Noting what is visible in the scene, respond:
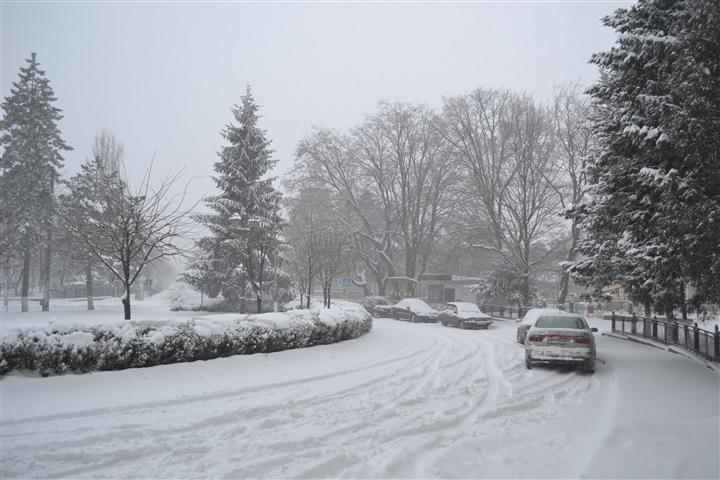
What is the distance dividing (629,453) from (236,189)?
86.2 ft

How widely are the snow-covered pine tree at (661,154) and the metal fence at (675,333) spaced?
1.19 meters

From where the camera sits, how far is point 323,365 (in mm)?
12391

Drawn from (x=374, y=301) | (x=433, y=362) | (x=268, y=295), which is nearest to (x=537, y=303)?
(x=374, y=301)

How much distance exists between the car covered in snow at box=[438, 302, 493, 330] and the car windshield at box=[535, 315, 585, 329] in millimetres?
14786

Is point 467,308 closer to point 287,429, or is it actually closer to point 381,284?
point 381,284

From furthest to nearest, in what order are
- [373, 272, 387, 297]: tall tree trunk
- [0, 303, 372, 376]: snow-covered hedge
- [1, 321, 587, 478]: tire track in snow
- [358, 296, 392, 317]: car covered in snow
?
[373, 272, 387, 297]: tall tree trunk
[358, 296, 392, 317]: car covered in snow
[0, 303, 372, 376]: snow-covered hedge
[1, 321, 587, 478]: tire track in snow

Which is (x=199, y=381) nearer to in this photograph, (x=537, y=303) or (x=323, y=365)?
(x=323, y=365)

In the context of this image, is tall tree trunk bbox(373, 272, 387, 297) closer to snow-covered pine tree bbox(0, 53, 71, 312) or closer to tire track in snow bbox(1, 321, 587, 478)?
snow-covered pine tree bbox(0, 53, 71, 312)

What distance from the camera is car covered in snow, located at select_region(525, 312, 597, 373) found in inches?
463

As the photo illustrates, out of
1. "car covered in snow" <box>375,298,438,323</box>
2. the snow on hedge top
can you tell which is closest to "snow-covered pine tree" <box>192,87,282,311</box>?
"car covered in snow" <box>375,298,438,323</box>

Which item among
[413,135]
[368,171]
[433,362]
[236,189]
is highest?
[413,135]

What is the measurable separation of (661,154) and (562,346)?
16.2 feet

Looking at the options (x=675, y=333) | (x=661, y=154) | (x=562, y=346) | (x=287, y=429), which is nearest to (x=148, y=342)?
(x=287, y=429)

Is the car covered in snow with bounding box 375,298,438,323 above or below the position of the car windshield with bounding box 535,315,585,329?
below
